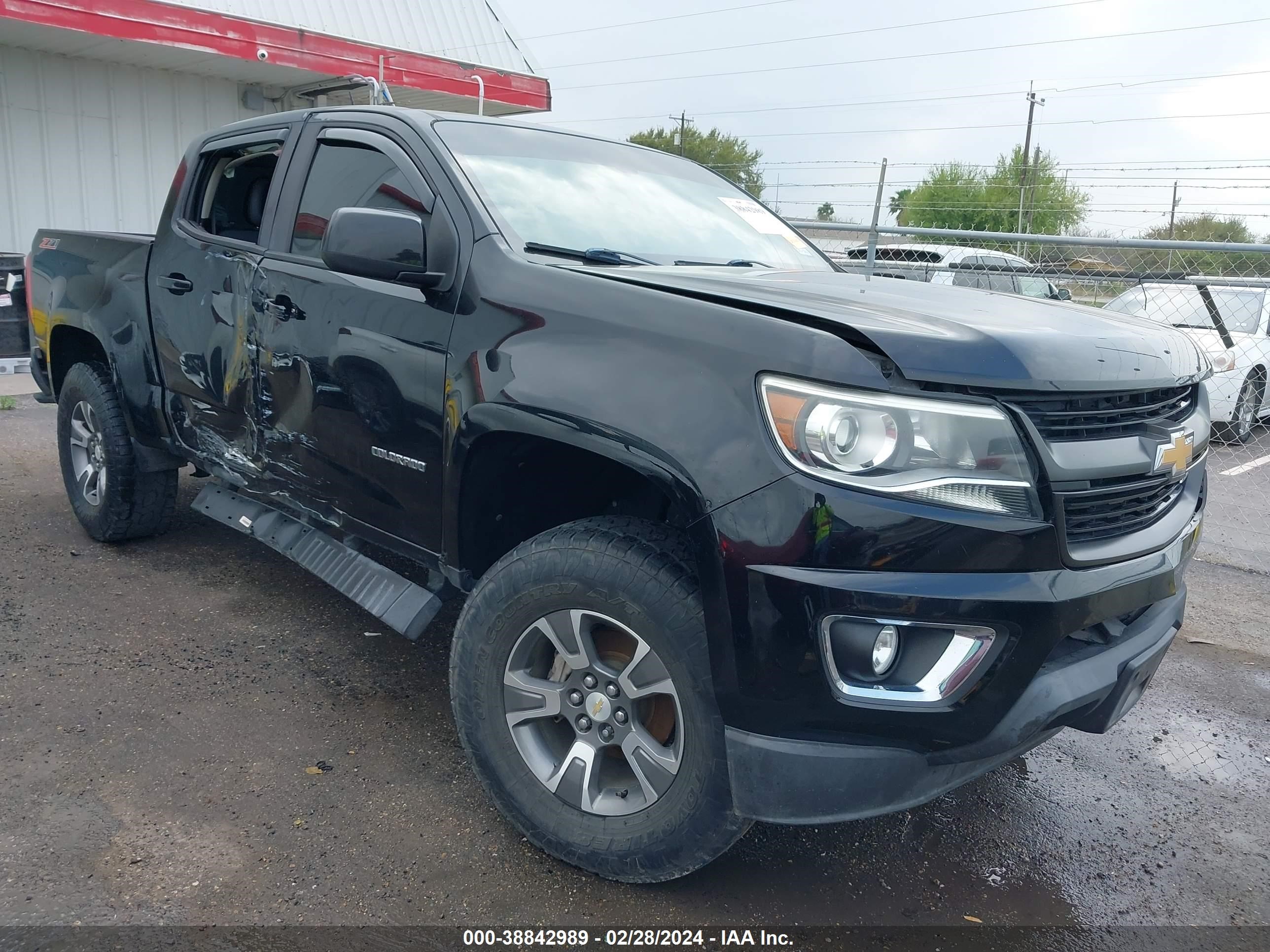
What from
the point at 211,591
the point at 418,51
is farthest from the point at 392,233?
the point at 418,51

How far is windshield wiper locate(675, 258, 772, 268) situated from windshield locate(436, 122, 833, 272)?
0.04 feet

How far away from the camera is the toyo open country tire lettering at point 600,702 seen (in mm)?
2213

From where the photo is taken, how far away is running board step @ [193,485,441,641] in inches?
119

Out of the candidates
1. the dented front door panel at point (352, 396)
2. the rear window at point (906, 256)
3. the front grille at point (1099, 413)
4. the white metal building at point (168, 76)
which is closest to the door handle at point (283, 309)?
the dented front door panel at point (352, 396)

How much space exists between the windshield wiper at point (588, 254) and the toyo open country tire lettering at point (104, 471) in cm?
273

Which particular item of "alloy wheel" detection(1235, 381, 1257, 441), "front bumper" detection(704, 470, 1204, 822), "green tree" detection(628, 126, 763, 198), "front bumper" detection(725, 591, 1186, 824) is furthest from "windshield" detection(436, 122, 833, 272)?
"green tree" detection(628, 126, 763, 198)

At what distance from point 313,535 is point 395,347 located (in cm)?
102

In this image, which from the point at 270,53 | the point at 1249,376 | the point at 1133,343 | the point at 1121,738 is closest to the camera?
the point at 1133,343

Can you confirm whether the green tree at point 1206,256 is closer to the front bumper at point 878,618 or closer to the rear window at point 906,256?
the rear window at point 906,256

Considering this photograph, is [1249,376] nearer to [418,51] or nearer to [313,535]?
[313,535]

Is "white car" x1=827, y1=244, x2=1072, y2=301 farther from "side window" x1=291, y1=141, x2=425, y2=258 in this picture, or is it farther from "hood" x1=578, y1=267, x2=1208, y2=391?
"side window" x1=291, y1=141, x2=425, y2=258

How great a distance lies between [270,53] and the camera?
1134 cm

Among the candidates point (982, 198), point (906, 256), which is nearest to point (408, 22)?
point (906, 256)

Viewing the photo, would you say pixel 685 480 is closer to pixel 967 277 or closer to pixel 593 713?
pixel 593 713
